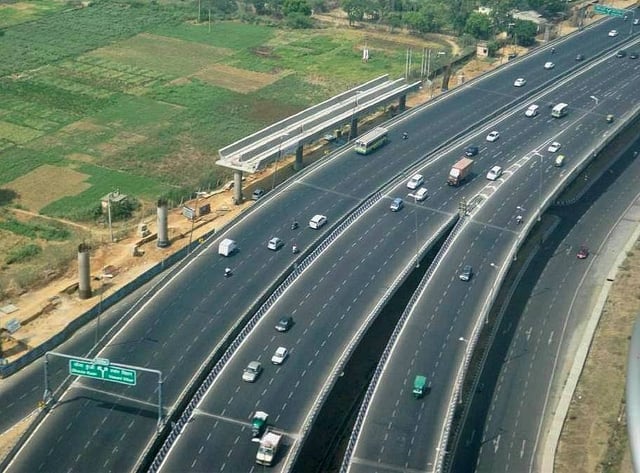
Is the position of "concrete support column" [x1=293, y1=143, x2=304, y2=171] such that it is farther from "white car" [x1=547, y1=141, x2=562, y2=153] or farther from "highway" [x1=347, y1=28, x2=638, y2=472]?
"white car" [x1=547, y1=141, x2=562, y2=153]

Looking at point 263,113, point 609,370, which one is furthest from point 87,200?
point 609,370

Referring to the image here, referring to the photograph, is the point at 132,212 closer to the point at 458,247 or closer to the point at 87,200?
the point at 87,200

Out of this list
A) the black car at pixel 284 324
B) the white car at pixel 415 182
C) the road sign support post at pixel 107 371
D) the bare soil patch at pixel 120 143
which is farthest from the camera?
the bare soil patch at pixel 120 143

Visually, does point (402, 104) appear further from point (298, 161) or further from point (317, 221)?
point (317, 221)

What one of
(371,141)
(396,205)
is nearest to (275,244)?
(396,205)

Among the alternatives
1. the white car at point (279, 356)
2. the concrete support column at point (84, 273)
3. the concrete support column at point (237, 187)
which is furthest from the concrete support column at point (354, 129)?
the white car at point (279, 356)

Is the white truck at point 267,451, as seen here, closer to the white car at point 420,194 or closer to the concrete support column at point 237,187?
the white car at point 420,194

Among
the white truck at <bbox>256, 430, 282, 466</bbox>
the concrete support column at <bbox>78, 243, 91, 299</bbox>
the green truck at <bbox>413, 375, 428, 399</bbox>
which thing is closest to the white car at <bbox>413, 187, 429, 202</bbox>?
the green truck at <bbox>413, 375, 428, 399</bbox>
